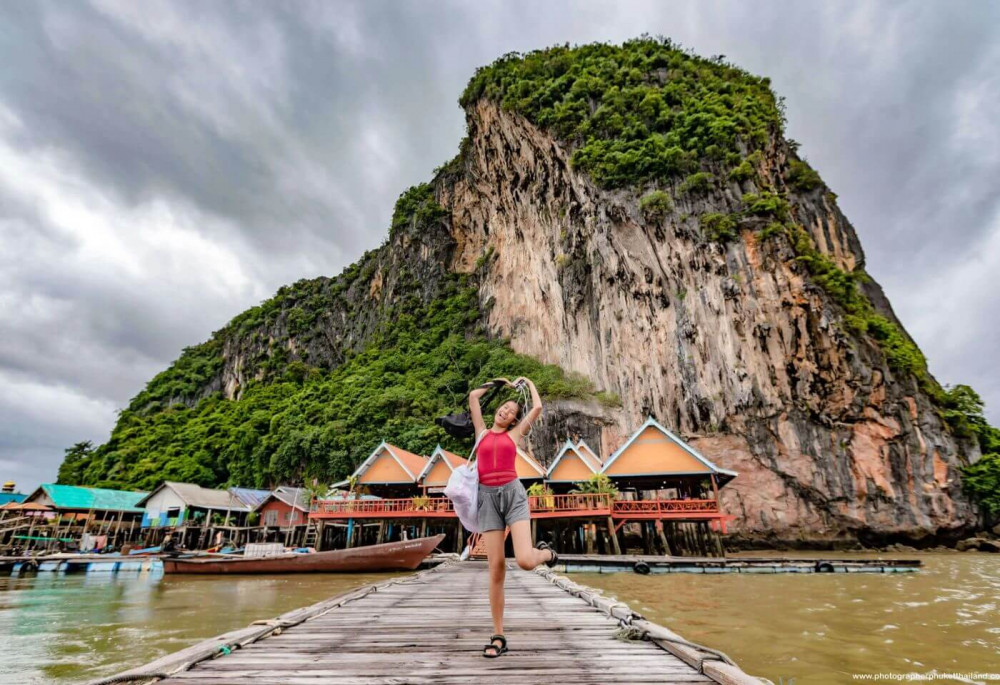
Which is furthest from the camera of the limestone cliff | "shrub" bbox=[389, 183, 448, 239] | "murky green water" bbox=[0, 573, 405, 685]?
"shrub" bbox=[389, 183, 448, 239]

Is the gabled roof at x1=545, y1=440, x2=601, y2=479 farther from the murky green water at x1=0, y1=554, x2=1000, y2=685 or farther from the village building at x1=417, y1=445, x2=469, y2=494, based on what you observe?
the murky green water at x1=0, y1=554, x2=1000, y2=685

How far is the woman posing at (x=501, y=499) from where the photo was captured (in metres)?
3.11

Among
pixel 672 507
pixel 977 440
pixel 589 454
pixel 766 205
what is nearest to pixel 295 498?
pixel 589 454

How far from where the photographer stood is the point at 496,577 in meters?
3.06

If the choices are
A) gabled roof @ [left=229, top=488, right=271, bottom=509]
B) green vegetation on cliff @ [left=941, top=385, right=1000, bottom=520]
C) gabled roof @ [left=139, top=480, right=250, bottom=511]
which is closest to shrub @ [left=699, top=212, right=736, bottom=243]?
green vegetation on cliff @ [left=941, top=385, right=1000, bottom=520]

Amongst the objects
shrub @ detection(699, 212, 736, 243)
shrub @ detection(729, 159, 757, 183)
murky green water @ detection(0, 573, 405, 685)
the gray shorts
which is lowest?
murky green water @ detection(0, 573, 405, 685)

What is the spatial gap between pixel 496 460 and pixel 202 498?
35155mm

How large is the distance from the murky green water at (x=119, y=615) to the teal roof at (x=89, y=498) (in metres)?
13.5

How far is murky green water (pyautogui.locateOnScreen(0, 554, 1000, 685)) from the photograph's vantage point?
5090mm

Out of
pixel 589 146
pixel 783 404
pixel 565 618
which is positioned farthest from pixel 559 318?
pixel 565 618

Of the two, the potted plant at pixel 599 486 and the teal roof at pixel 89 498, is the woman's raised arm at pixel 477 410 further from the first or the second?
the teal roof at pixel 89 498

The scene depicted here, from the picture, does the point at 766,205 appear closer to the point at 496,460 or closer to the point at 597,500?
the point at 597,500

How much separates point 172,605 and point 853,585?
579 inches

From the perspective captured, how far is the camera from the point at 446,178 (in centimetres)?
5262
